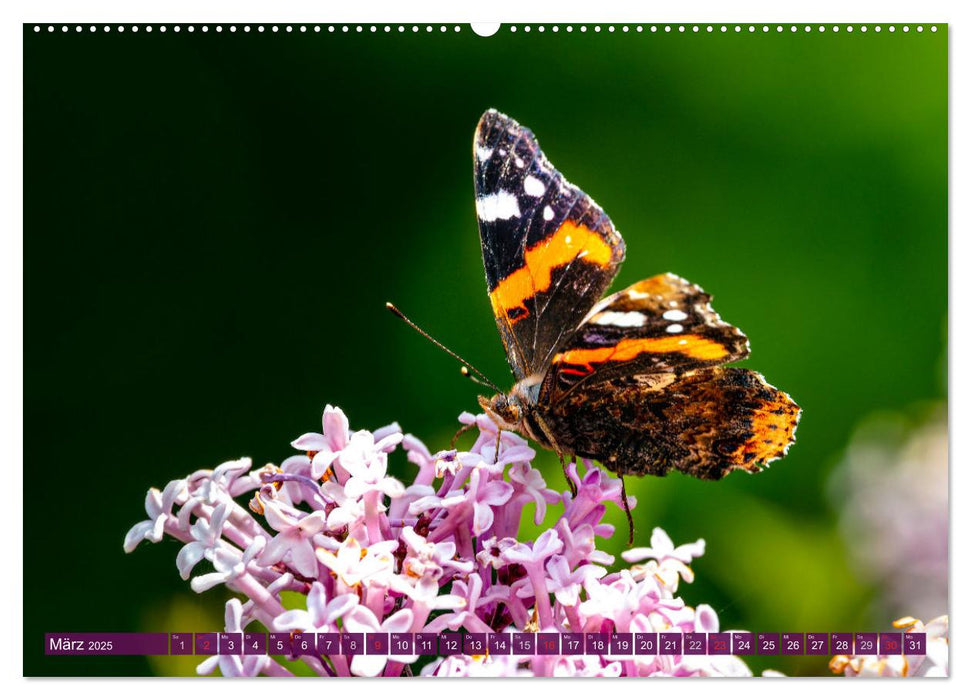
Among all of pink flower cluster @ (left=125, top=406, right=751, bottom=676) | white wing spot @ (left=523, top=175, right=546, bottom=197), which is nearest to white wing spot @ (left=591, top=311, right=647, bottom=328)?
pink flower cluster @ (left=125, top=406, right=751, bottom=676)

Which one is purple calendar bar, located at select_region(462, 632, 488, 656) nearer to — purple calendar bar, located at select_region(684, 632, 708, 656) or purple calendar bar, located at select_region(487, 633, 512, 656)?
purple calendar bar, located at select_region(487, 633, 512, 656)

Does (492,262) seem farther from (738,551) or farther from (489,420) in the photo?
(738,551)

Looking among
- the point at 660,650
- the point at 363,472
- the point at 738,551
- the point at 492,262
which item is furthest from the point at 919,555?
the point at 363,472

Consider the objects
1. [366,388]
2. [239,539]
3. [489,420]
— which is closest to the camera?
[239,539]

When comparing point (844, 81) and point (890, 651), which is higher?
point (844, 81)

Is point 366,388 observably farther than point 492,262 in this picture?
Yes

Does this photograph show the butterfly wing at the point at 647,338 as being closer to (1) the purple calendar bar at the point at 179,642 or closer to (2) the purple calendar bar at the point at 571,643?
(2) the purple calendar bar at the point at 571,643

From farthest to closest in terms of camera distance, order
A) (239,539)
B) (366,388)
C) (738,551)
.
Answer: (366,388) → (738,551) → (239,539)

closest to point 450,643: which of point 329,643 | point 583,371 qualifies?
point 329,643
